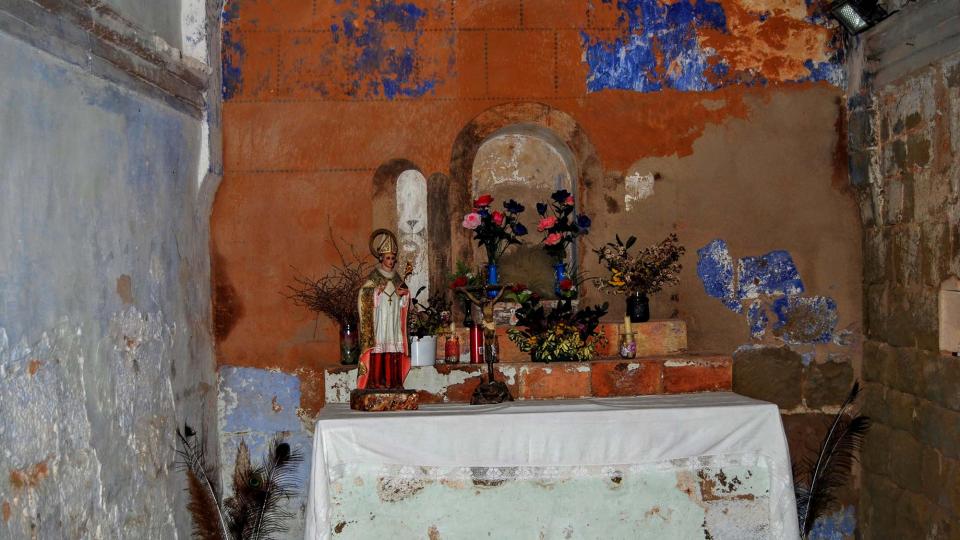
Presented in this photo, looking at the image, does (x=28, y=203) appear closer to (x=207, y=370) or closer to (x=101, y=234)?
(x=101, y=234)

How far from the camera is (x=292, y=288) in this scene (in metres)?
6.71

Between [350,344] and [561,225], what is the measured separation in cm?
165

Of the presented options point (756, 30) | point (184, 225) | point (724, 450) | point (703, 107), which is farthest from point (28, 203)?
point (756, 30)

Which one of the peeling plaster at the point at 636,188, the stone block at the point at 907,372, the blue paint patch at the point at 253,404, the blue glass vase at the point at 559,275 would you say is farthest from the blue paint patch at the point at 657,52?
the blue paint patch at the point at 253,404

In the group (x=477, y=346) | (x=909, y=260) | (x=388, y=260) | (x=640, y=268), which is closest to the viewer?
(x=388, y=260)

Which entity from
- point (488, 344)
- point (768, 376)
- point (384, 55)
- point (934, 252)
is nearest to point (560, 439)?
point (488, 344)

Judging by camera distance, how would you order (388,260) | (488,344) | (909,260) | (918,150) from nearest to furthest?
1. (388,260)
2. (488,344)
3. (918,150)
4. (909,260)

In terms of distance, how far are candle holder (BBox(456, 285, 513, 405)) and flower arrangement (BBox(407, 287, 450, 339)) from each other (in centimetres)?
34

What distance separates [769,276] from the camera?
6906mm

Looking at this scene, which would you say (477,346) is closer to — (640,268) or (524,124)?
(640,268)

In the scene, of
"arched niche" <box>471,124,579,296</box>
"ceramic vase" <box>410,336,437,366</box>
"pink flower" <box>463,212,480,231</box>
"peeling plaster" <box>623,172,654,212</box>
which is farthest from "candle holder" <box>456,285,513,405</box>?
"peeling plaster" <box>623,172,654,212</box>

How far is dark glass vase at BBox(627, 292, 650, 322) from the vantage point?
651cm

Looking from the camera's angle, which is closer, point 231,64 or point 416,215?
point 231,64

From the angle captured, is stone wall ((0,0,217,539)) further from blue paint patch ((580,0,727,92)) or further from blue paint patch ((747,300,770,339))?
blue paint patch ((747,300,770,339))
